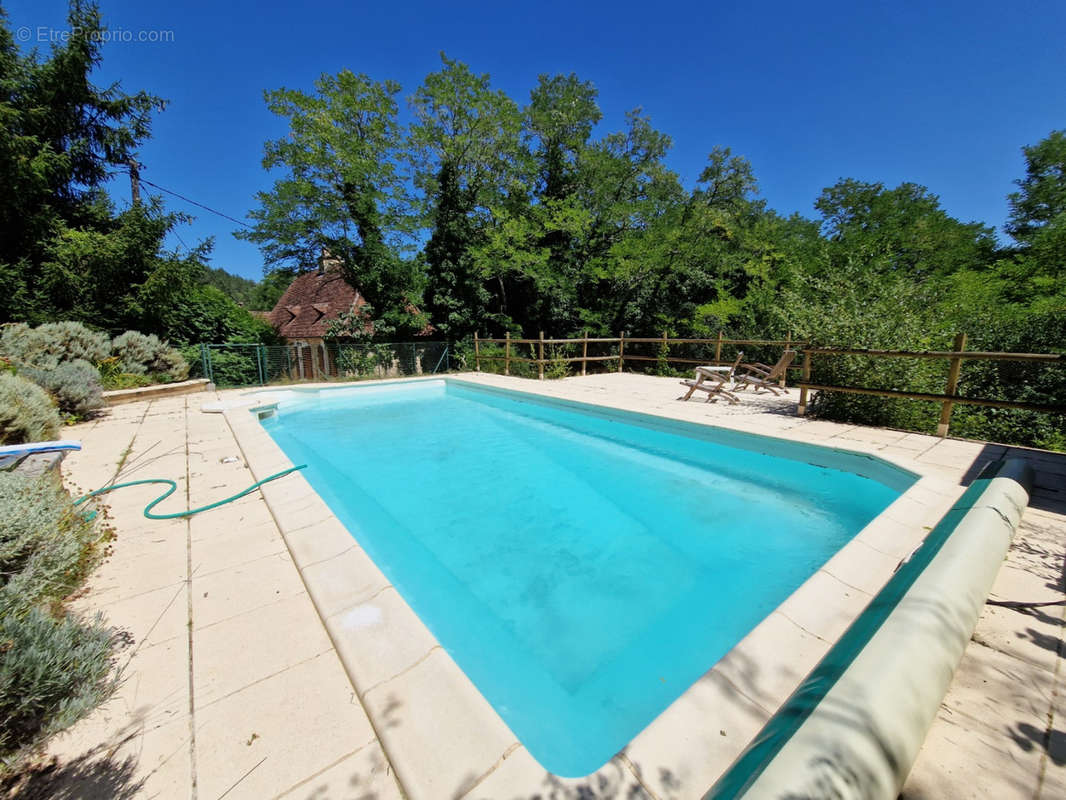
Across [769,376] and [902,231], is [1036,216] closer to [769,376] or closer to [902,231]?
[902,231]

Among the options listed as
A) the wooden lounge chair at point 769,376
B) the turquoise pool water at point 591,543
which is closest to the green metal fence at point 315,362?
the turquoise pool water at point 591,543

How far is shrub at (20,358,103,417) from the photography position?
579 centimetres

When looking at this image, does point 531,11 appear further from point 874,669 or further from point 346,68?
point 874,669

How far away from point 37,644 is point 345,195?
14535 millimetres

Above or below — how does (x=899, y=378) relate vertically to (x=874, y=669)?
above

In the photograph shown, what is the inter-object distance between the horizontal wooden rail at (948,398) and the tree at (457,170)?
1121 centimetres

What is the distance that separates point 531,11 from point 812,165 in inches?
585

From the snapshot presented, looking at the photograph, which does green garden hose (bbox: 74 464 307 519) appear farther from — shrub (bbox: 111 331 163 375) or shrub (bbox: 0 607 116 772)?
shrub (bbox: 111 331 163 375)

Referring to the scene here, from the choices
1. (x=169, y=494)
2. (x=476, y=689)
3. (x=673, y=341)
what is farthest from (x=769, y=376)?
(x=169, y=494)

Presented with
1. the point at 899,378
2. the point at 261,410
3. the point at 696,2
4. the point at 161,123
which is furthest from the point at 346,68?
the point at 899,378

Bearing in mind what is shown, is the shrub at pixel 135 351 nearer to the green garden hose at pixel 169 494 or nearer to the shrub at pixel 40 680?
the green garden hose at pixel 169 494

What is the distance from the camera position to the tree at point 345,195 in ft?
39.9

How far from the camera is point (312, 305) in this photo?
20.3 metres

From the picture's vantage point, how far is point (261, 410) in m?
8.22
